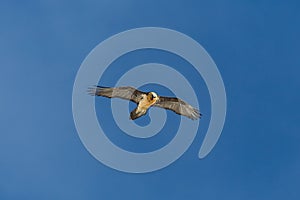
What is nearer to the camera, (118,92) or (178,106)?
(118,92)

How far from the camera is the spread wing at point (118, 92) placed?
26516 mm

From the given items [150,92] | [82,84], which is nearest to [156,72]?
[150,92]

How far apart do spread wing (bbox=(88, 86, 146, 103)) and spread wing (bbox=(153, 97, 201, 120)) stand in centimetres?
92

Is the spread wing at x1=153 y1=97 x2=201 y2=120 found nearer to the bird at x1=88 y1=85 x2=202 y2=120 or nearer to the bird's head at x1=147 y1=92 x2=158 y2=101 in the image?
the bird at x1=88 y1=85 x2=202 y2=120

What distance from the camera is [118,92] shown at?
2666 centimetres

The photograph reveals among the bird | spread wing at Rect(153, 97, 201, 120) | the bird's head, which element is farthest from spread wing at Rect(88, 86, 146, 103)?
spread wing at Rect(153, 97, 201, 120)

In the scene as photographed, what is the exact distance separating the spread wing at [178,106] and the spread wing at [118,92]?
92 centimetres

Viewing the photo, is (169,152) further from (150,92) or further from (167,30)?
(167,30)

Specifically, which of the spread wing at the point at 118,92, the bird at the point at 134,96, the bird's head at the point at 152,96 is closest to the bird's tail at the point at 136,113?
the bird at the point at 134,96

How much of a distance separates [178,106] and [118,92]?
7.72 ft

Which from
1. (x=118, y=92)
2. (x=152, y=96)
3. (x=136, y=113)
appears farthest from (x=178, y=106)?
(x=118, y=92)

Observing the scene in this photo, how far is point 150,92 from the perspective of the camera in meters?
26.8

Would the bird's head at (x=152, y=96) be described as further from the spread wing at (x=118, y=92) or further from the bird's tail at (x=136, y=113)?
the bird's tail at (x=136, y=113)

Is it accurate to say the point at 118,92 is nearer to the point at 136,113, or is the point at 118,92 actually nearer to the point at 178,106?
the point at 136,113
